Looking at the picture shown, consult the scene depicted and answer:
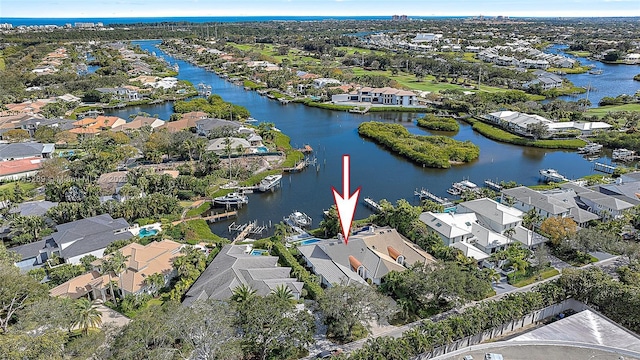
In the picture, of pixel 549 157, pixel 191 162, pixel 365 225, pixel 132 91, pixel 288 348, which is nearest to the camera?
pixel 288 348

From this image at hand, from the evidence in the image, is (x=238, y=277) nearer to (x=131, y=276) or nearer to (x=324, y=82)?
(x=131, y=276)

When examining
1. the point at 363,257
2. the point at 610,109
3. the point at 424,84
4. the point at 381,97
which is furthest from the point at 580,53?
the point at 363,257

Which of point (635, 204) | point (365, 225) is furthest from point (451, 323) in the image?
point (635, 204)

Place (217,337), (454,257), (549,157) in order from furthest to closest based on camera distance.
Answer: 1. (549,157)
2. (454,257)
3. (217,337)

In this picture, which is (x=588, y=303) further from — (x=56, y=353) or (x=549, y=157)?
(x=549, y=157)

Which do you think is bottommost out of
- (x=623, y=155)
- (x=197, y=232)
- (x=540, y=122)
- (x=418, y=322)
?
(x=418, y=322)
